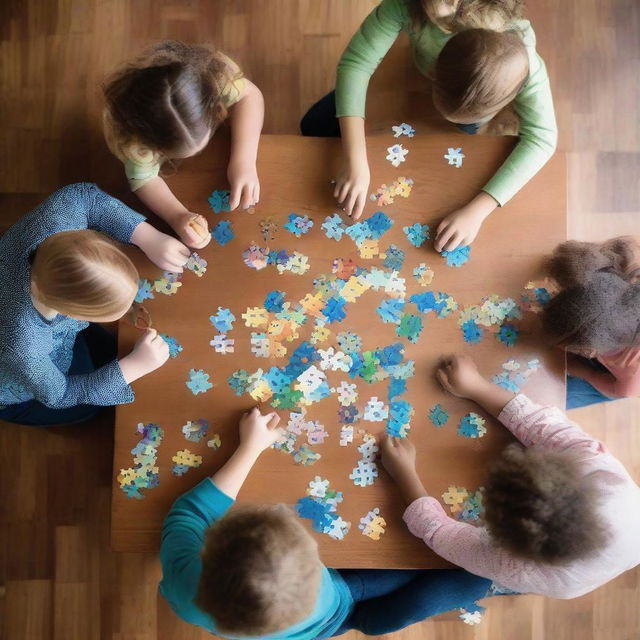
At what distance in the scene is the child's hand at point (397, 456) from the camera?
4.26ft

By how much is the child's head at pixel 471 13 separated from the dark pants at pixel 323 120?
41 cm

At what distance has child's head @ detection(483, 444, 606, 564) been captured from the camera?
1163 mm

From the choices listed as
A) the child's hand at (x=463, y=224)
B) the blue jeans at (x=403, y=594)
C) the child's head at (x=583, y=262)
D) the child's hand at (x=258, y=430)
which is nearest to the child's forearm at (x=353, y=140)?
the child's hand at (x=463, y=224)

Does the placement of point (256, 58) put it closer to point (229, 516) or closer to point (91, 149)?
point (91, 149)

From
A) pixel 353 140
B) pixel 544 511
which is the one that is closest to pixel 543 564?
pixel 544 511

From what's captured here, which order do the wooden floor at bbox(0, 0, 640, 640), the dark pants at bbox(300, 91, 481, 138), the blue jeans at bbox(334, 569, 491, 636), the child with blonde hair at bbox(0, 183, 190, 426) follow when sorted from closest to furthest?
the child with blonde hair at bbox(0, 183, 190, 426)
the blue jeans at bbox(334, 569, 491, 636)
the dark pants at bbox(300, 91, 481, 138)
the wooden floor at bbox(0, 0, 640, 640)

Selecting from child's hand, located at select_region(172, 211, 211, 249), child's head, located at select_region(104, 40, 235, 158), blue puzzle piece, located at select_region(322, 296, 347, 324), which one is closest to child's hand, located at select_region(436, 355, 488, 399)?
blue puzzle piece, located at select_region(322, 296, 347, 324)

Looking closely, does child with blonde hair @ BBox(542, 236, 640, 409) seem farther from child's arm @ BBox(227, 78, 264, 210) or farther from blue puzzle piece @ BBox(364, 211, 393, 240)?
child's arm @ BBox(227, 78, 264, 210)

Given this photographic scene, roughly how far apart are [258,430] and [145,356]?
0.94ft

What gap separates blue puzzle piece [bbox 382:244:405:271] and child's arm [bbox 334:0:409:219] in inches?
4.2

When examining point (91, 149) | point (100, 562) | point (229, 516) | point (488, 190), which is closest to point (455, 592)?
point (229, 516)

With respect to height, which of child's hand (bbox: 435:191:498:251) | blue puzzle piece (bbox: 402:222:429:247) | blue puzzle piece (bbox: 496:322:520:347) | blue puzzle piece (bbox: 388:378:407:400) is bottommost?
blue puzzle piece (bbox: 388:378:407:400)

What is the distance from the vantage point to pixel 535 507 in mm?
1170

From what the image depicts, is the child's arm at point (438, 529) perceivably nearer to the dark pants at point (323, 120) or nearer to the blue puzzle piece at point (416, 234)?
the blue puzzle piece at point (416, 234)
